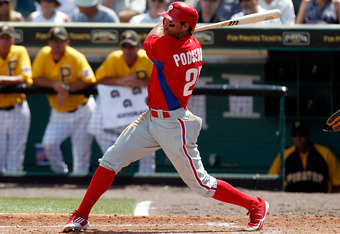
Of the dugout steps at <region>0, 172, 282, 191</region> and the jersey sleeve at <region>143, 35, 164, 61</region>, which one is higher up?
the jersey sleeve at <region>143, 35, 164, 61</region>

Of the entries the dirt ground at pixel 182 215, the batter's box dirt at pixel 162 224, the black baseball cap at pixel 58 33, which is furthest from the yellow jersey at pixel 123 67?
the batter's box dirt at pixel 162 224

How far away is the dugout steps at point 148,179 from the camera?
7.41 meters

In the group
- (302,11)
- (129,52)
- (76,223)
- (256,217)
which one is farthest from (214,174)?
(76,223)

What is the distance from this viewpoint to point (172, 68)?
14.3ft

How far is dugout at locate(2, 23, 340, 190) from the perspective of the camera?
25.6 ft

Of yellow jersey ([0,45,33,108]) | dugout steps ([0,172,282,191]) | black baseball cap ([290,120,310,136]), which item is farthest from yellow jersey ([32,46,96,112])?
black baseball cap ([290,120,310,136])

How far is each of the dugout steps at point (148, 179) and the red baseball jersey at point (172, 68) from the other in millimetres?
3121

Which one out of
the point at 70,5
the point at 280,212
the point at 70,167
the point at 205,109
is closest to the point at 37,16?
the point at 70,5

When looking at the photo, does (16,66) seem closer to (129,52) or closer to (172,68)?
(129,52)

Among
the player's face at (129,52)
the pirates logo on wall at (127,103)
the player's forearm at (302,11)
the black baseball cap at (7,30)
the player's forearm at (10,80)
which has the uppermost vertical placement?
the player's forearm at (302,11)

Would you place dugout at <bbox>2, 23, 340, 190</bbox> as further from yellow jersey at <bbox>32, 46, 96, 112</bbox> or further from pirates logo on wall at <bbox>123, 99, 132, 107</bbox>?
pirates logo on wall at <bbox>123, 99, 132, 107</bbox>

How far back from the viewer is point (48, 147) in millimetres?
7684

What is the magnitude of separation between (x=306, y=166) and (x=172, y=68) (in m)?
3.82

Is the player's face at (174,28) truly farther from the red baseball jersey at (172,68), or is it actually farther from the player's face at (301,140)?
the player's face at (301,140)
